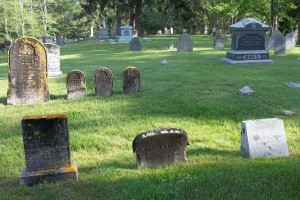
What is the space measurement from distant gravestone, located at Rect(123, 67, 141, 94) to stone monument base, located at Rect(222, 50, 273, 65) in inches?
291

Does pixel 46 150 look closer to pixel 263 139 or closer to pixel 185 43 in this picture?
pixel 263 139

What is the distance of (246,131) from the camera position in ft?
16.8

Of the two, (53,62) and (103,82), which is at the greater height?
(53,62)

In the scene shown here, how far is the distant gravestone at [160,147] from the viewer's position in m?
4.58

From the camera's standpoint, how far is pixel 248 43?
16.1 metres

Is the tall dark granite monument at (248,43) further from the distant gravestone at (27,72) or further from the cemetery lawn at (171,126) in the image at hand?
the distant gravestone at (27,72)

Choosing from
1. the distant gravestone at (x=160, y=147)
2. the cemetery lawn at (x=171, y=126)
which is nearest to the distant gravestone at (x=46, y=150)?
the cemetery lawn at (x=171, y=126)

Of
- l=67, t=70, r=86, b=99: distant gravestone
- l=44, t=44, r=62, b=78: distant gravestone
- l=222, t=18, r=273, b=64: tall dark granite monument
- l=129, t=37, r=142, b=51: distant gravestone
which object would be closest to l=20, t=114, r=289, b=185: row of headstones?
l=67, t=70, r=86, b=99: distant gravestone

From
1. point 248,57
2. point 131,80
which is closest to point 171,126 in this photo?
point 131,80

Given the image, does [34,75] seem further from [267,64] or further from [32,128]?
[267,64]

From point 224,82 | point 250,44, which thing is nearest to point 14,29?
point 250,44

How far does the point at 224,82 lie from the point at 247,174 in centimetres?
701

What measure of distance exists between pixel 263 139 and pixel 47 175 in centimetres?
323

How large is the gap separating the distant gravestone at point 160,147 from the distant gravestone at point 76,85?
4964mm
